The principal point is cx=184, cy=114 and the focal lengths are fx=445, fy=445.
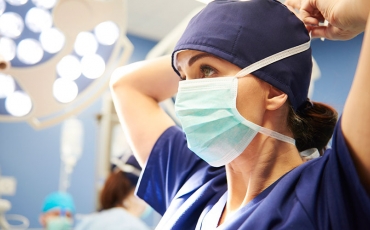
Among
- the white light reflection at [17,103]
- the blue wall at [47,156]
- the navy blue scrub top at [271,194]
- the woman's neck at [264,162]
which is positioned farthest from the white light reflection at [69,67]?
the blue wall at [47,156]

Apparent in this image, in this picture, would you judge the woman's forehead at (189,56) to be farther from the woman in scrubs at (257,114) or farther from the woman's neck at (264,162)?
the woman's neck at (264,162)

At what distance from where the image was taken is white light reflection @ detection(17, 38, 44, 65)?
1.19 m

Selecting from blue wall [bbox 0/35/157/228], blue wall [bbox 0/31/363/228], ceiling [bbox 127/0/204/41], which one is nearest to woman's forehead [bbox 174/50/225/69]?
ceiling [bbox 127/0/204/41]

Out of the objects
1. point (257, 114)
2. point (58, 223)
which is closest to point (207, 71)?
point (257, 114)

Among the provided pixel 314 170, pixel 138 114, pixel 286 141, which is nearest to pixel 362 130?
pixel 314 170

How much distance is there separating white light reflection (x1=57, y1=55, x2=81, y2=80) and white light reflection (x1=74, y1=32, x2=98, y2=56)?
0.09 feet

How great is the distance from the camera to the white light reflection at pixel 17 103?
121cm

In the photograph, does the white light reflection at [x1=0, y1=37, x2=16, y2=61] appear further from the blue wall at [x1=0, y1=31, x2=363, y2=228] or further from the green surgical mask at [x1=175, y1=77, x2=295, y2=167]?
the blue wall at [x1=0, y1=31, x2=363, y2=228]

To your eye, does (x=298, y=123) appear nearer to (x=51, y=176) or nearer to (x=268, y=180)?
(x=268, y=180)

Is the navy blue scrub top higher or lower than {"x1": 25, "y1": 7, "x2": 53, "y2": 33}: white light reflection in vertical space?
lower

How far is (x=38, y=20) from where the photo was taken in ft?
3.92

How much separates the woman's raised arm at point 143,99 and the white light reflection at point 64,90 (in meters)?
0.17

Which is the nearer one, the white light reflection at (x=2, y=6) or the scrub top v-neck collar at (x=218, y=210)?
the scrub top v-neck collar at (x=218, y=210)

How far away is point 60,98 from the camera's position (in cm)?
123
